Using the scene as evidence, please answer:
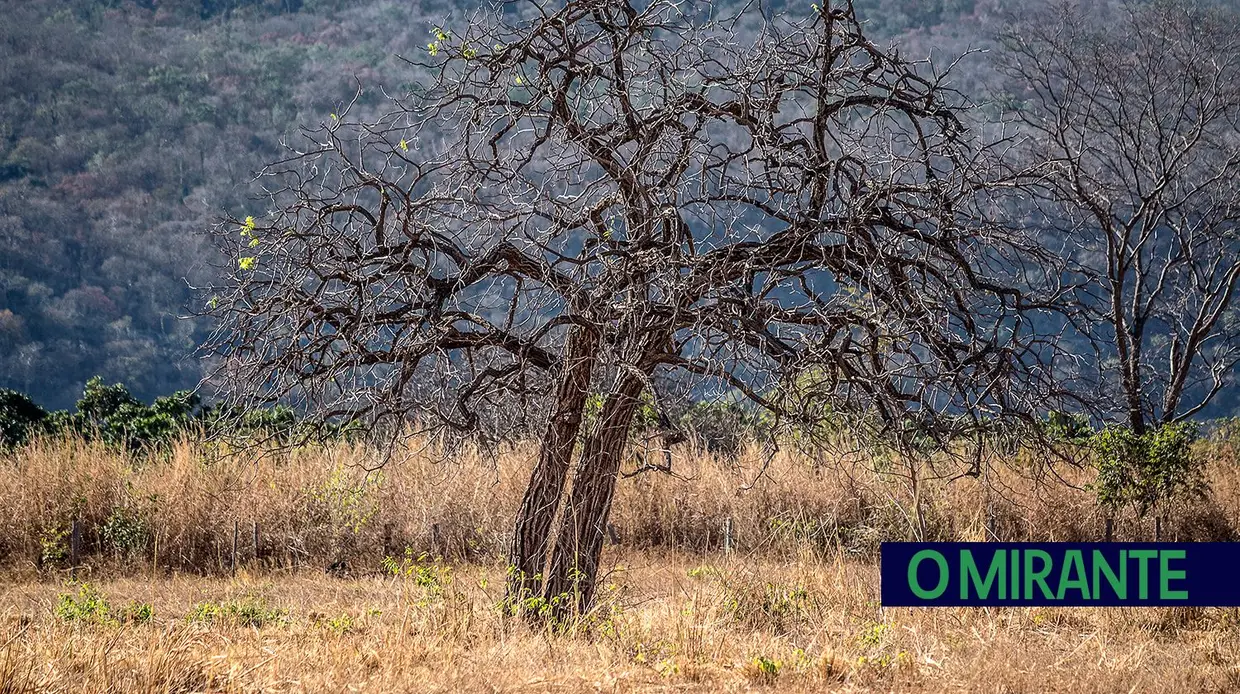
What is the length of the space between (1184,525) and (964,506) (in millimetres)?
2310

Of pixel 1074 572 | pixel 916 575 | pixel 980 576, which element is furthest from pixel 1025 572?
pixel 916 575

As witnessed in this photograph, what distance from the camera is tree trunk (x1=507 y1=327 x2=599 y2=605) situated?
7246 millimetres

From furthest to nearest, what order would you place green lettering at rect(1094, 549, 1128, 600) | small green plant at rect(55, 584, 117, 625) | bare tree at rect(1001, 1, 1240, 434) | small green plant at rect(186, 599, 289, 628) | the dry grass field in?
bare tree at rect(1001, 1, 1240, 434) → small green plant at rect(186, 599, 289, 628) → small green plant at rect(55, 584, 117, 625) → green lettering at rect(1094, 549, 1128, 600) → the dry grass field

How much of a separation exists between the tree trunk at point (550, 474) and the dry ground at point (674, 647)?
0.28 m

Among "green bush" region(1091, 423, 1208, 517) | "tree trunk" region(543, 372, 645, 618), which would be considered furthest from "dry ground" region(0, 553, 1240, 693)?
"green bush" region(1091, 423, 1208, 517)

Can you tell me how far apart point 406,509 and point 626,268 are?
798cm

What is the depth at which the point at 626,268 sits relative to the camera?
6.70 m

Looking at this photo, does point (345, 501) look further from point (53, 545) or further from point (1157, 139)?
point (1157, 139)

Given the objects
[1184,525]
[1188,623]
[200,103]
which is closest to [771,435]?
[1188,623]

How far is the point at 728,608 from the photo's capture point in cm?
793

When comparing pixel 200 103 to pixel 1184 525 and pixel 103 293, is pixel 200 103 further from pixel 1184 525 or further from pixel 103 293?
pixel 1184 525

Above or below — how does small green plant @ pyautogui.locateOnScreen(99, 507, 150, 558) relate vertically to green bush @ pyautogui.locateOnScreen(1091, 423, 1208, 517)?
below

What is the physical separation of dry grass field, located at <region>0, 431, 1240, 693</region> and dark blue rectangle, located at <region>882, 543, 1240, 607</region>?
0.34 metres

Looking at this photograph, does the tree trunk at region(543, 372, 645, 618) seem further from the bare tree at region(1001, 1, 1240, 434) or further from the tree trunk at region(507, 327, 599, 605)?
the bare tree at region(1001, 1, 1240, 434)
